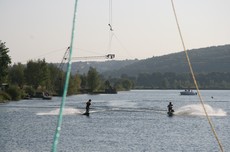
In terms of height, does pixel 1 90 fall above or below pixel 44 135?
above

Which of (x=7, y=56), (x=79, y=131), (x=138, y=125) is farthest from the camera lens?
(x=7, y=56)

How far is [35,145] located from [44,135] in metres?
10.6

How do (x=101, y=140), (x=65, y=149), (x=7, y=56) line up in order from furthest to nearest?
(x=7, y=56) → (x=101, y=140) → (x=65, y=149)

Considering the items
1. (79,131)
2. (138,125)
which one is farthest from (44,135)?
(138,125)

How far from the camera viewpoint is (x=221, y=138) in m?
62.5

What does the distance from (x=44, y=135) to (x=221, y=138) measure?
24.0 meters

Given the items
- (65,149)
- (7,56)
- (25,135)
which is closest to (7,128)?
(25,135)

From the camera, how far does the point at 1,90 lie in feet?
563

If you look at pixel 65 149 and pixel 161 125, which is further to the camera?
pixel 161 125

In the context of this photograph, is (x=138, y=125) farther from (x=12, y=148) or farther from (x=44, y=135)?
(x=12, y=148)

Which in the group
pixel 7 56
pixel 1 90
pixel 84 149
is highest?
pixel 7 56

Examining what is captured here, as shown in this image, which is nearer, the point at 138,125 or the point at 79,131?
the point at 79,131

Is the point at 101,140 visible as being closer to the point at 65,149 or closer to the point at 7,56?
the point at 65,149

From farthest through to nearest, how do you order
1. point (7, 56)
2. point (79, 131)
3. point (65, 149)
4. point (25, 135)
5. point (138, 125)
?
1. point (7, 56)
2. point (138, 125)
3. point (79, 131)
4. point (25, 135)
5. point (65, 149)
